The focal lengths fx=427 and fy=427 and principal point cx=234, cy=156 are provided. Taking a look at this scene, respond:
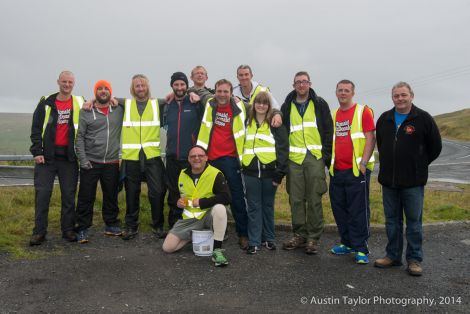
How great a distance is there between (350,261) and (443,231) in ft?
9.14

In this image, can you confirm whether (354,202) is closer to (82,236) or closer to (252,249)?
(252,249)

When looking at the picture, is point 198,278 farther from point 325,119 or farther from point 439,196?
point 439,196

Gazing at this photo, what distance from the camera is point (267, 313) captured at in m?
4.04

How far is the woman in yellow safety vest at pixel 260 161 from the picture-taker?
5.91 metres

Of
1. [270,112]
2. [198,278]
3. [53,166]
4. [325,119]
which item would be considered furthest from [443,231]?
[53,166]

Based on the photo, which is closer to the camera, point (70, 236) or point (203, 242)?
point (203, 242)

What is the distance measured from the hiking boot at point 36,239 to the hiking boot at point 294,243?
345 cm

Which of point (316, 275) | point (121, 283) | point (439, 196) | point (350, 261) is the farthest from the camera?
point (439, 196)

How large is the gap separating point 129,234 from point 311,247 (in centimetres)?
271

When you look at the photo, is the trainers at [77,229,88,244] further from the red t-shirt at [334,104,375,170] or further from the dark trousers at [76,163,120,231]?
the red t-shirt at [334,104,375,170]

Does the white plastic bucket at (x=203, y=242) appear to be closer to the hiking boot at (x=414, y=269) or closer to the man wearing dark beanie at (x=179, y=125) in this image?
the man wearing dark beanie at (x=179, y=125)

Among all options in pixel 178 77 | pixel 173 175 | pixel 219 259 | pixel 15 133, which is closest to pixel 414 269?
pixel 219 259

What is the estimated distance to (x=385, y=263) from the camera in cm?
555

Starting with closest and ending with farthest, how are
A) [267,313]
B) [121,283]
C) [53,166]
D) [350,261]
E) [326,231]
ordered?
[267,313] < [121,283] < [350,261] < [53,166] < [326,231]
